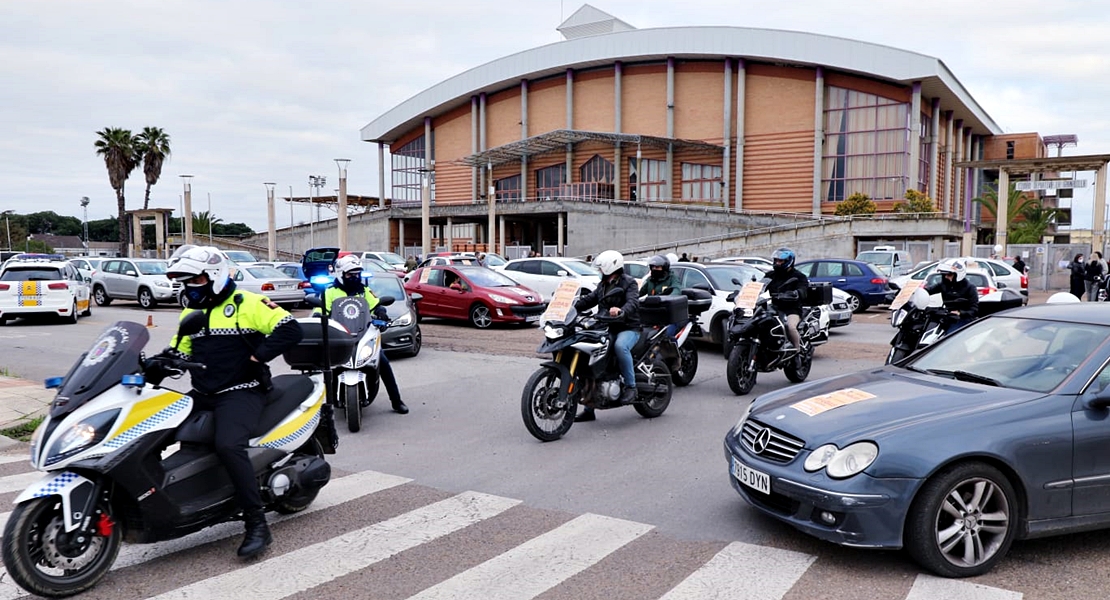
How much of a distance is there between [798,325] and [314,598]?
7750 millimetres

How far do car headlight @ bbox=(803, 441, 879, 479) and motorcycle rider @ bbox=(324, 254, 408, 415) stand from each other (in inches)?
217

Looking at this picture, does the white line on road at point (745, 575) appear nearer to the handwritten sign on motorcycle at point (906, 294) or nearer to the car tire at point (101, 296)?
the handwritten sign on motorcycle at point (906, 294)

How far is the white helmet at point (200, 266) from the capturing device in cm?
441

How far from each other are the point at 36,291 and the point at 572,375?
653 inches

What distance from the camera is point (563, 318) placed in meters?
7.64

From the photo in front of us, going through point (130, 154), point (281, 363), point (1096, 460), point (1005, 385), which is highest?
point (130, 154)

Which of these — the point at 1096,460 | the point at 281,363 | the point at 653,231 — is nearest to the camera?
the point at 1096,460

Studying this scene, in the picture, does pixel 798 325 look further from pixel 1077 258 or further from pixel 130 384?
pixel 1077 258

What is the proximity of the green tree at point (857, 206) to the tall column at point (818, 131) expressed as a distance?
16.1 ft

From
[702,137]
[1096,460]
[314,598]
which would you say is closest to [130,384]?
[314,598]

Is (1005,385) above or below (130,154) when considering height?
below

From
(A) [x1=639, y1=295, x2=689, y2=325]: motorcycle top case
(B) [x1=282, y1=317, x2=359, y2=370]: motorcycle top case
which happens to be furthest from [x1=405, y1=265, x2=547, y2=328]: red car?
(B) [x1=282, y1=317, x2=359, y2=370]: motorcycle top case

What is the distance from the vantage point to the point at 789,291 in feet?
32.8

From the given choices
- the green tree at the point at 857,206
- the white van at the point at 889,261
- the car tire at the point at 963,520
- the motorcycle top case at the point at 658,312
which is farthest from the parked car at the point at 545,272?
the green tree at the point at 857,206
